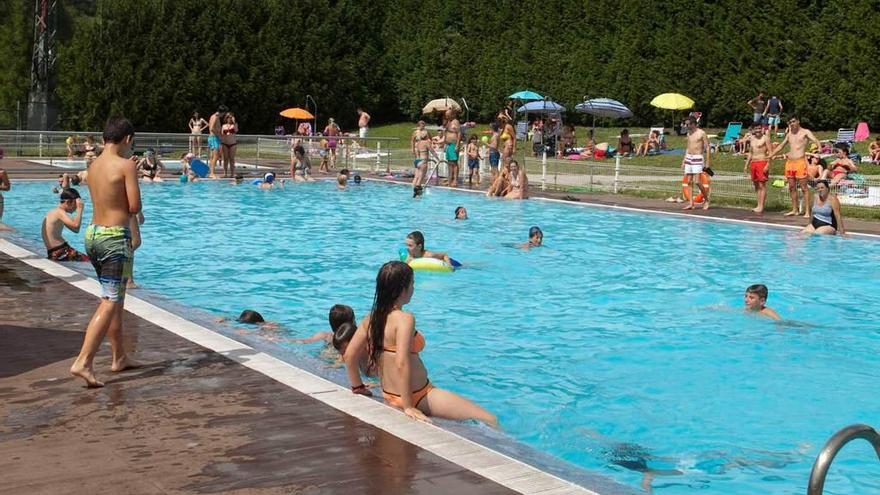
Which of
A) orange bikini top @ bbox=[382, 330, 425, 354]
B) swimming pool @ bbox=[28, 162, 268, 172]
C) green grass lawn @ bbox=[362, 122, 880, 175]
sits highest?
green grass lawn @ bbox=[362, 122, 880, 175]

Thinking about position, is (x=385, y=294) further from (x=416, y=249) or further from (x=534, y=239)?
(x=534, y=239)

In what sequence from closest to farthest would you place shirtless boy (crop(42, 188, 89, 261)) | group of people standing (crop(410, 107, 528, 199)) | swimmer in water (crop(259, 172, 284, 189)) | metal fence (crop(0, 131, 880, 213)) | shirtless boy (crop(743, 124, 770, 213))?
1. shirtless boy (crop(42, 188, 89, 261))
2. shirtless boy (crop(743, 124, 770, 213))
3. metal fence (crop(0, 131, 880, 213))
4. group of people standing (crop(410, 107, 528, 199))
5. swimmer in water (crop(259, 172, 284, 189))

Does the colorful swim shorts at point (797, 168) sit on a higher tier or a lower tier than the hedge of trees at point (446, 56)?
lower

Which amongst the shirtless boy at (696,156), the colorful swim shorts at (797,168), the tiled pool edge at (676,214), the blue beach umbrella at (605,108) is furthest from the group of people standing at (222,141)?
the colorful swim shorts at (797,168)

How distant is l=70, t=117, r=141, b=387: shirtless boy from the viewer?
687 cm

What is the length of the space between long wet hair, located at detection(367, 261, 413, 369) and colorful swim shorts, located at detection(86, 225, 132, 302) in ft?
5.59

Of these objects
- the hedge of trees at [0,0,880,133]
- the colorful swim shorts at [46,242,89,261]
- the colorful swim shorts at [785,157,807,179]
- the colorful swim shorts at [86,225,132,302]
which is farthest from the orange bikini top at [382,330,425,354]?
the hedge of trees at [0,0,880,133]

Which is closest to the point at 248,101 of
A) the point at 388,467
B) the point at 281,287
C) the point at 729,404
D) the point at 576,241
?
the point at 576,241

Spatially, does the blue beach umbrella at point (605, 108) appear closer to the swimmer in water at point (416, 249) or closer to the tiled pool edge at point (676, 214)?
the tiled pool edge at point (676, 214)

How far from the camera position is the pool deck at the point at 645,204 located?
760 inches

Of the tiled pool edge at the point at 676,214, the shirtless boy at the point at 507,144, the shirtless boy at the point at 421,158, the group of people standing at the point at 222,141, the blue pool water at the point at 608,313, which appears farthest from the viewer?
the group of people standing at the point at 222,141

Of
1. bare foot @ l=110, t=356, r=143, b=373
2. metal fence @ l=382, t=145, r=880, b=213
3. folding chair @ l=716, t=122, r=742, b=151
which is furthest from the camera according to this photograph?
folding chair @ l=716, t=122, r=742, b=151

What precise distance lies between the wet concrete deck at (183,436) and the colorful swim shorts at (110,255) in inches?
25.4

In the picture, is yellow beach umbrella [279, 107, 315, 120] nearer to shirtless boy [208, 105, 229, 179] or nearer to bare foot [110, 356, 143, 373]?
shirtless boy [208, 105, 229, 179]
